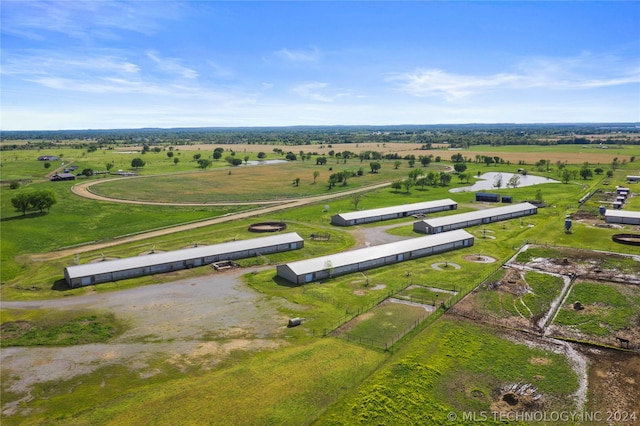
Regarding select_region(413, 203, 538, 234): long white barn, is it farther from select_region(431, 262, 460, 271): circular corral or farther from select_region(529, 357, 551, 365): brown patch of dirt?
select_region(529, 357, 551, 365): brown patch of dirt

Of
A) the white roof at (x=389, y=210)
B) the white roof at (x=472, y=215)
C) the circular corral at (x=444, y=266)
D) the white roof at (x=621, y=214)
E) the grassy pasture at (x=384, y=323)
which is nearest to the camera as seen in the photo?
the grassy pasture at (x=384, y=323)

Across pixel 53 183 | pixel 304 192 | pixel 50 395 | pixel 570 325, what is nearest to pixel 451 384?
pixel 570 325

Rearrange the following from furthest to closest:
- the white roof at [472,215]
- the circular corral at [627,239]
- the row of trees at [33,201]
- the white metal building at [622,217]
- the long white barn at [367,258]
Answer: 1. the row of trees at [33,201]
2. the white metal building at [622,217]
3. the white roof at [472,215]
4. the circular corral at [627,239]
5. the long white barn at [367,258]

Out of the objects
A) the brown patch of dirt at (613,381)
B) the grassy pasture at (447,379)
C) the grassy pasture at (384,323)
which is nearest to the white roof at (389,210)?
the grassy pasture at (384,323)

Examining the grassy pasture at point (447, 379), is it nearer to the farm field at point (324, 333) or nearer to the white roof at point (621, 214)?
the farm field at point (324, 333)

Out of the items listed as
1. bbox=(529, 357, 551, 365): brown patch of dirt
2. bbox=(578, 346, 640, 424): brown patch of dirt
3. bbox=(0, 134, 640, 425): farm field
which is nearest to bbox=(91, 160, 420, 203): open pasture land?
bbox=(0, 134, 640, 425): farm field

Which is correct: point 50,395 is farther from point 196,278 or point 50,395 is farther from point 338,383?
point 196,278
